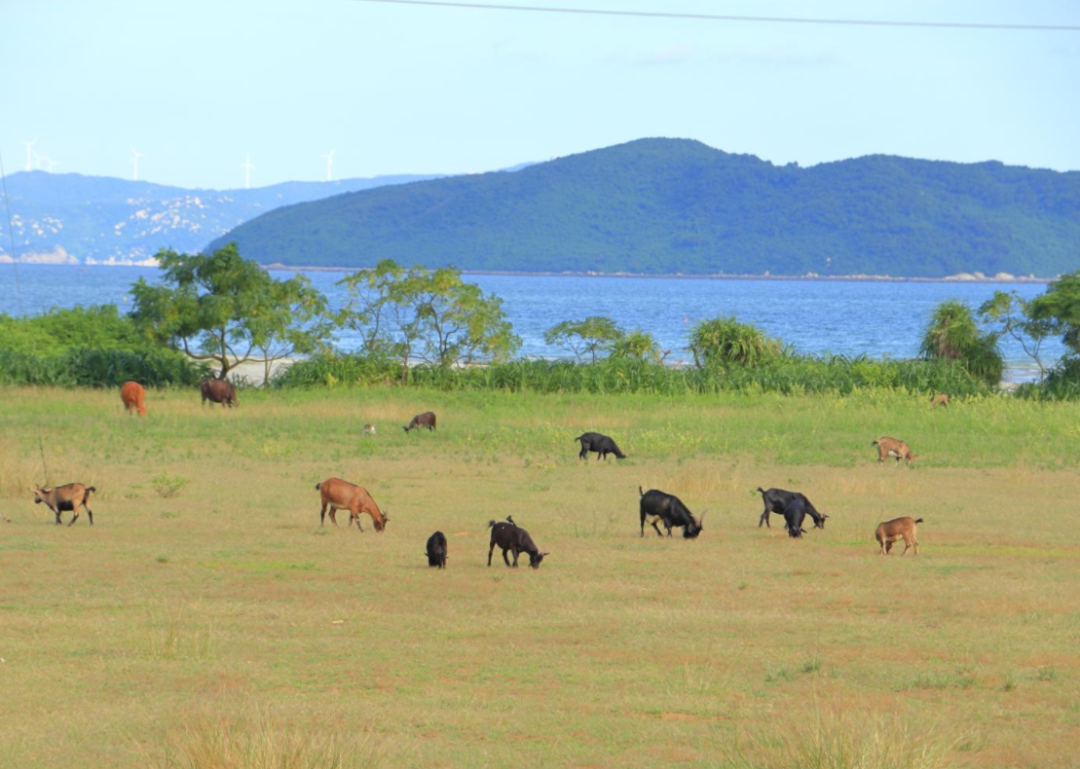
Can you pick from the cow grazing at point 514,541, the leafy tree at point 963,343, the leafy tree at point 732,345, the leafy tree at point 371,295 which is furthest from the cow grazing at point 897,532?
the leafy tree at point 963,343

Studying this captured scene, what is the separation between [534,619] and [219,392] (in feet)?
78.7

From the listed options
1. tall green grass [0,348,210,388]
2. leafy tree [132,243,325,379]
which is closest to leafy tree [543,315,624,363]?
leafy tree [132,243,325,379]

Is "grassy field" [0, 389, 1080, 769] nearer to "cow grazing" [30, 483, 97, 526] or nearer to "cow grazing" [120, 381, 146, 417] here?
"cow grazing" [30, 483, 97, 526]

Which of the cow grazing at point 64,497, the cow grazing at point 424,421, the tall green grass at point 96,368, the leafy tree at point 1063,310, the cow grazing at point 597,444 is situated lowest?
the cow grazing at point 64,497

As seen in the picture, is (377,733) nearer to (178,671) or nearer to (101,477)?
(178,671)

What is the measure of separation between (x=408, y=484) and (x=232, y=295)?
66.5 feet

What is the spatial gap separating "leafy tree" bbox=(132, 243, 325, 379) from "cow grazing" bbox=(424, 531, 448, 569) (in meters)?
26.7

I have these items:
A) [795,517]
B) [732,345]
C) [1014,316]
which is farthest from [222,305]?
[795,517]

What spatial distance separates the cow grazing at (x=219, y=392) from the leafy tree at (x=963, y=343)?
23.0m

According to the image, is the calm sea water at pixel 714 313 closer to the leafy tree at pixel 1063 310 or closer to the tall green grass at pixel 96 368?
the leafy tree at pixel 1063 310

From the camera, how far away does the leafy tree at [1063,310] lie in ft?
140

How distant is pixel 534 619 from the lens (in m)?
12.9

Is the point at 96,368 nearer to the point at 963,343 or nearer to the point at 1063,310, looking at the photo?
the point at 963,343

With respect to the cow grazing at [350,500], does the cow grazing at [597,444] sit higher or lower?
higher
